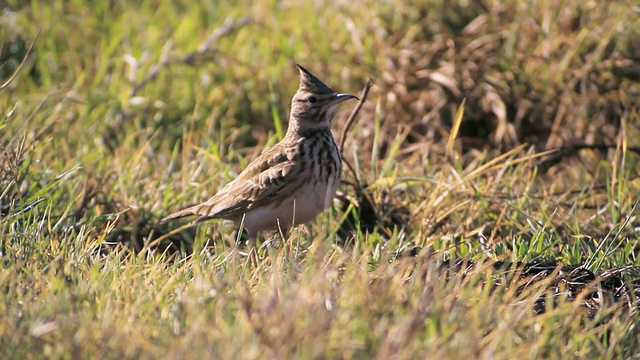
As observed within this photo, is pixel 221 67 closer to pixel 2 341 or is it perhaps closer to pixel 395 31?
pixel 395 31

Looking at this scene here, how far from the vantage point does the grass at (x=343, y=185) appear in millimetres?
3125

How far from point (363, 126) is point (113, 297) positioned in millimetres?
3556

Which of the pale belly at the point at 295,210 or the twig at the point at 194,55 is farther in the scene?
the twig at the point at 194,55

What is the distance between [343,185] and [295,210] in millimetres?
962

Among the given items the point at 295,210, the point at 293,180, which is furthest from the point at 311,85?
the point at 295,210

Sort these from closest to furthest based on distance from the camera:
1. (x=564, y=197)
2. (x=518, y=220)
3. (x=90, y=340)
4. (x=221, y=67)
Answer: (x=90, y=340), (x=518, y=220), (x=564, y=197), (x=221, y=67)

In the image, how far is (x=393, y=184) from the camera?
5602 mm

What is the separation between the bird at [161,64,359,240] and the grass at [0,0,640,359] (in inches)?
6.4

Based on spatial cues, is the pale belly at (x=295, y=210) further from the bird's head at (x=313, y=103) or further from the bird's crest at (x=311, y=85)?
the bird's crest at (x=311, y=85)

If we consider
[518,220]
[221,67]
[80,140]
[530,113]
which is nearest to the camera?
[518,220]

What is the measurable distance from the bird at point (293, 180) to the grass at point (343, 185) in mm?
163

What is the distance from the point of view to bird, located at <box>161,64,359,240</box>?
4.85 metres

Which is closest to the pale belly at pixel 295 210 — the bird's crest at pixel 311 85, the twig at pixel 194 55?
the bird's crest at pixel 311 85

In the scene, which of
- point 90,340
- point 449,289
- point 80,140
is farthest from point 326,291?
point 80,140
